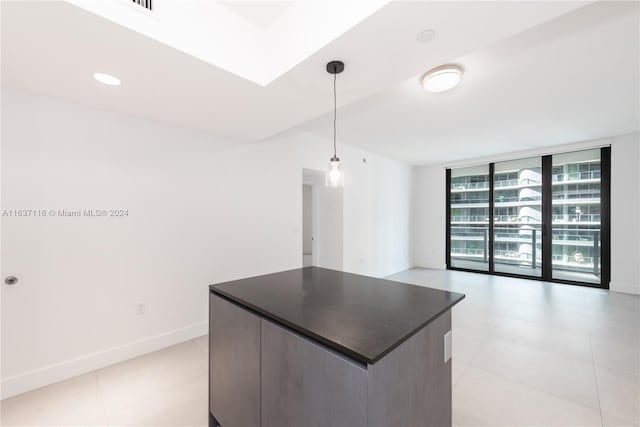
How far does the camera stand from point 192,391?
204cm

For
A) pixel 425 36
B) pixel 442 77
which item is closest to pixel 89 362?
pixel 425 36

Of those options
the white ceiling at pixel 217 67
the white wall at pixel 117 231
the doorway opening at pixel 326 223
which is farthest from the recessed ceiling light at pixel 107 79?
the doorway opening at pixel 326 223

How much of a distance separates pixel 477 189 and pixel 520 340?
13.6 ft

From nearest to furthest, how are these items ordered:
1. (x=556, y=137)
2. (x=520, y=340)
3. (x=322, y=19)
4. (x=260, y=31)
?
(x=322, y=19) < (x=260, y=31) < (x=520, y=340) < (x=556, y=137)

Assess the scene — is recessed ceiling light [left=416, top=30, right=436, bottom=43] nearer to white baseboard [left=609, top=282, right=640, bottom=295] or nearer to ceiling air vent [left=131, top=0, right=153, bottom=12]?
ceiling air vent [left=131, top=0, right=153, bottom=12]

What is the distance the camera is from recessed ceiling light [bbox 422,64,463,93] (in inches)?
87.7

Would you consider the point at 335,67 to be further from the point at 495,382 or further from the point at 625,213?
the point at 625,213

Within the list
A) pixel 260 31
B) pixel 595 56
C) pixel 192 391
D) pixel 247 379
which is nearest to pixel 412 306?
pixel 247 379

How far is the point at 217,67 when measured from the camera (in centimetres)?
173

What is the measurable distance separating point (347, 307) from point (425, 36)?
1510mm

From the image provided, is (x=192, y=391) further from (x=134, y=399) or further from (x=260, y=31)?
(x=260, y=31)

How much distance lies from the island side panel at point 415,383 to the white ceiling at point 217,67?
1.51 m

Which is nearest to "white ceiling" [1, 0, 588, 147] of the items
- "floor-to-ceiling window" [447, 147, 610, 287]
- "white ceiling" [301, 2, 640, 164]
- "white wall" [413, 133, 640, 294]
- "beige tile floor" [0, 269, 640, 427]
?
"white ceiling" [301, 2, 640, 164]

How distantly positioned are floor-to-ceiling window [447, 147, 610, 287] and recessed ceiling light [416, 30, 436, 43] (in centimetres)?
543
